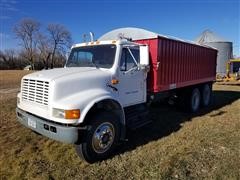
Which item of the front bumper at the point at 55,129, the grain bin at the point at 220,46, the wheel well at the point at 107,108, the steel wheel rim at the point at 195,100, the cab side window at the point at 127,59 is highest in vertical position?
the grain bin at the point at 220,46

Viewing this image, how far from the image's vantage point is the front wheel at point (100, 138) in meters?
4.41

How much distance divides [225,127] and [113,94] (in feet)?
12.5

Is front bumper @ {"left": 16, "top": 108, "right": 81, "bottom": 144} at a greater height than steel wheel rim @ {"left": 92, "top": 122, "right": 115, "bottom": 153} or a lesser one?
greater

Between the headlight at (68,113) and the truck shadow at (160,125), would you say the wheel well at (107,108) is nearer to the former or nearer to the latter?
the headlight at (68,113)

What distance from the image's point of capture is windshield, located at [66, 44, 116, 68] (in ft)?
17.6

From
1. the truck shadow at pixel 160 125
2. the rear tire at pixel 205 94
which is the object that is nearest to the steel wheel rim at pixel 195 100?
the truck shadow at pixel 160 125

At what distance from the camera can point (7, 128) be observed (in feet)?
21.8

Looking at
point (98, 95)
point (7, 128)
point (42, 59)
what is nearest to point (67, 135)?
point (98, 95)

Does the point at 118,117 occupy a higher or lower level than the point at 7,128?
higher

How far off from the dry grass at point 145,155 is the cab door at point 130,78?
1037 mm

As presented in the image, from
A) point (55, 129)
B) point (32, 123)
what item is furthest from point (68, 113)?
point (32, 123)

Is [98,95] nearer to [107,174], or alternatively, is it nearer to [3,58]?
[107,174]

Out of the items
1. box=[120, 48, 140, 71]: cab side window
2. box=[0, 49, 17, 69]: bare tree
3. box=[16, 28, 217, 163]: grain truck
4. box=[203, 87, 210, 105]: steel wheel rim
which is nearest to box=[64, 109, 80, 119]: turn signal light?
box=[16, 28, 217, 163]: grain truck

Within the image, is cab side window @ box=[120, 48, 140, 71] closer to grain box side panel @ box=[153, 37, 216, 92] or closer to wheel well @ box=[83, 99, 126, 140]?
wheel well @ box=[83, 99, 126, 140]
